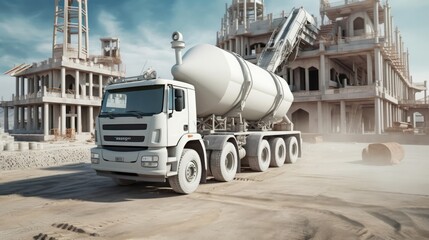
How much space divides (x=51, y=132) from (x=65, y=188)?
36930 mm

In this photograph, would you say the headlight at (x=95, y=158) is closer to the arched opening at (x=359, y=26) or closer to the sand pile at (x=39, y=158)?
the sand pile at (x=39, y=158)

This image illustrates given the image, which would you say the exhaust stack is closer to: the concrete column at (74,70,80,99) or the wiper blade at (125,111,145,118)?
the wiper blade at (125,111,145,118)

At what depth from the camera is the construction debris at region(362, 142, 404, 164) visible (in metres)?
14.0

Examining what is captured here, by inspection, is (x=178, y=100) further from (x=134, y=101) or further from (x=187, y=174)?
(x=187, y=174)

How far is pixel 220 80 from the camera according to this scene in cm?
1016

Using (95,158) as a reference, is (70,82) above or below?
above

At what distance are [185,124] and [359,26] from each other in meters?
40.4

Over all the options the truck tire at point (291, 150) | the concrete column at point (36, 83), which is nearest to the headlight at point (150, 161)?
the truck tire at point (291, 150)

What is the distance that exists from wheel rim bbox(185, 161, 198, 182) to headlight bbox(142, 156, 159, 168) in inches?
47.4

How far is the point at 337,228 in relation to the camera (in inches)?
209

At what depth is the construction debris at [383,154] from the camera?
14023 mm

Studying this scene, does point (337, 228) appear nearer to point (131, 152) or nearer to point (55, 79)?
point (131, 152)

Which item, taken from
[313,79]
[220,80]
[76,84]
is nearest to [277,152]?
[220,80]

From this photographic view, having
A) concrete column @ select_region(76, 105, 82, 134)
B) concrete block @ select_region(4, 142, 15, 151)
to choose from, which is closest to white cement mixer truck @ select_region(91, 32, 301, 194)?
concrete block @ select_region(4, 142, 15, 151)
